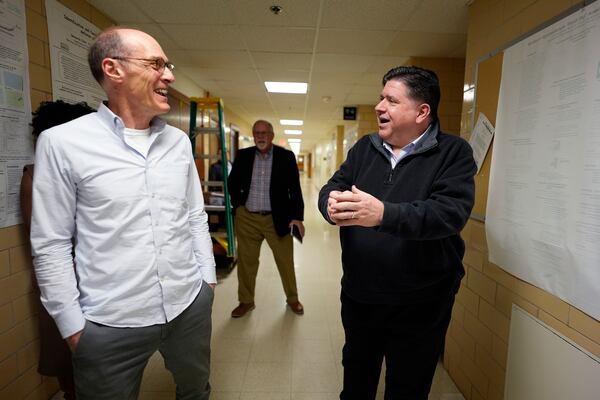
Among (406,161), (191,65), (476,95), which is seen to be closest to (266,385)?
(406,161)

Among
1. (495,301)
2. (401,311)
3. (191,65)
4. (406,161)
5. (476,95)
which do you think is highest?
(191,65)

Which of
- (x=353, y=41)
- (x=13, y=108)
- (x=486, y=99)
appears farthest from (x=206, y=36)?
(x=486, y=99)

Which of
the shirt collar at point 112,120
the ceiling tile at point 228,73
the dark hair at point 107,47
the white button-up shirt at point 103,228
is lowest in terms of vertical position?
the white button-up shirt at point 103,228

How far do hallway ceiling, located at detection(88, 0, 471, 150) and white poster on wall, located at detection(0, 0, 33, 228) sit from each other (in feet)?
2.79

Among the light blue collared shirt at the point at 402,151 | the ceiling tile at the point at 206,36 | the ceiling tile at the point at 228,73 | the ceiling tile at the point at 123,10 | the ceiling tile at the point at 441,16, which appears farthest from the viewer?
the ceiling tile at the point at 228,73

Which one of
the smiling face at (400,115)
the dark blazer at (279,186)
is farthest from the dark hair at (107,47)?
the dark blazer at (279,186)

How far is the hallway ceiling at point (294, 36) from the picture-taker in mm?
2215

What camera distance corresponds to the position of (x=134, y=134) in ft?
3.56

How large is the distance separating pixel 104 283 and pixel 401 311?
3.38 ft

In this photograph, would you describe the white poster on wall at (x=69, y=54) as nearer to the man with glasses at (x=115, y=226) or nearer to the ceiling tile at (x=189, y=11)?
the ceiling tile at (x=189, y=11)

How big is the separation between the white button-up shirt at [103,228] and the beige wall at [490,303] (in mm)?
1439

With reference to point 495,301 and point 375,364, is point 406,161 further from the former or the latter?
point 495,301

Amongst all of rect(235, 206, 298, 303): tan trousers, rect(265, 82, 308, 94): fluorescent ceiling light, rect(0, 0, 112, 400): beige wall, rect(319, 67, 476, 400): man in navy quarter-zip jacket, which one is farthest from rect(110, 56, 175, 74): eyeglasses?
rect(265, 82, 308, 94): fluorescent ceiling light

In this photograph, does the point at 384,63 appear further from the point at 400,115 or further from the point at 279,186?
the point at 400,115
